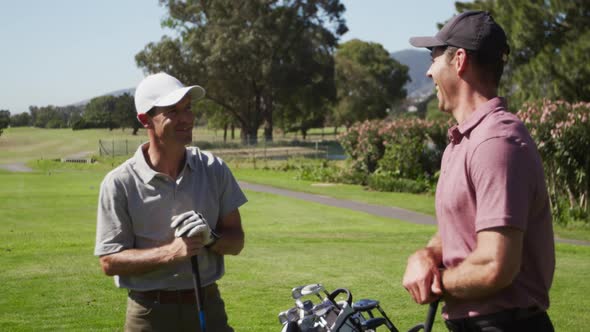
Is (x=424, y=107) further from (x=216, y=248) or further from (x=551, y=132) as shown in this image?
(x=216, y=248)

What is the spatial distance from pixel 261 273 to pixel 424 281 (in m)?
7.06

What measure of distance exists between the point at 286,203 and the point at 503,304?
71.7 feet

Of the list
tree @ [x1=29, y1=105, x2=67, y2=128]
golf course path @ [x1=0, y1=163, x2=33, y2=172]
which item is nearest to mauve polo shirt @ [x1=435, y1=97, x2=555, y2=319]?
tree @ [x1=29, y1=105, x2=67, y2=128]

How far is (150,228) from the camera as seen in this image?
3754 mm

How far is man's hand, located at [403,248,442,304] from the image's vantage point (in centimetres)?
277

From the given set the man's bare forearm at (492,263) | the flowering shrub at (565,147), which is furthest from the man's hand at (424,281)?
the flowering shrub at (565,147)

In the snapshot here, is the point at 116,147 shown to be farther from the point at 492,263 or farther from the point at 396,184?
the point at 492,263

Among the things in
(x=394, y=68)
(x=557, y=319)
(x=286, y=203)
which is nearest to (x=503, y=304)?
(x=557, y=319)

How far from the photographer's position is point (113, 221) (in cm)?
372

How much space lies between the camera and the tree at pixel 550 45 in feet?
101

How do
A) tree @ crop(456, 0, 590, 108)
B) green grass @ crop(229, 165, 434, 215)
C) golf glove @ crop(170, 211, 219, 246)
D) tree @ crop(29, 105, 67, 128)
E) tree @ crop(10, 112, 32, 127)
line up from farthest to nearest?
tree @ crop(10, 112, 32, 127)
tree @ crop(29, 105, 67, 128)
tree @ crop(456, 0, 590, 108)
green grass @ crop(229, 165, 434, 215)
golf glove @ crop(170, 211, 219, 246)

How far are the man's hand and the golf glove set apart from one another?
0.97 meters

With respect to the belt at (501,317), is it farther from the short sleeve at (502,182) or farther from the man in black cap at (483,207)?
the short sleeve at (502,182)

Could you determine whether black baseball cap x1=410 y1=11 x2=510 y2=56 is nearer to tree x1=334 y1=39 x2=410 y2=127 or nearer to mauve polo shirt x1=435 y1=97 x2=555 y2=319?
mauve polo shirt x1=435 y1=97 x2=555 y2=319
